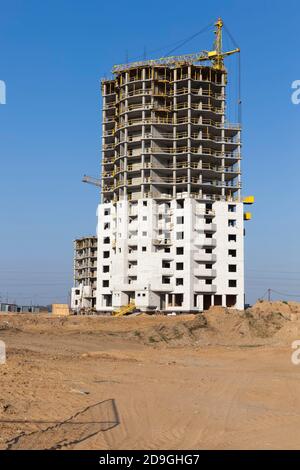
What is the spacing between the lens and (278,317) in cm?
5684

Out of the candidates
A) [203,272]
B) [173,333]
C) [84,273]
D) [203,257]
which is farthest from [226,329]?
[84,273]

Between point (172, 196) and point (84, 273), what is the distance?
145 feet

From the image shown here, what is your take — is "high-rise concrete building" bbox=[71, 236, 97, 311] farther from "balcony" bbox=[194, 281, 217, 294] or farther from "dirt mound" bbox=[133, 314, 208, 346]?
"dirt mound" bbox=[133, 314, 208, 346]

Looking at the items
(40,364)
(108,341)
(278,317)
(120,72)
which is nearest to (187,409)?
(40,364)

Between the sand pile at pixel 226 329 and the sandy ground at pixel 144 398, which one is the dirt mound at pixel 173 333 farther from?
the sandy ground at pixel 144 398

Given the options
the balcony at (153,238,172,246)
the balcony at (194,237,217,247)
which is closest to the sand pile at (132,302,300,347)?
the balcony at (194,237,217,247)

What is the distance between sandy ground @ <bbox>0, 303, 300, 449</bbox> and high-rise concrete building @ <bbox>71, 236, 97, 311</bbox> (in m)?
74.7

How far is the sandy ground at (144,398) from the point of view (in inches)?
460

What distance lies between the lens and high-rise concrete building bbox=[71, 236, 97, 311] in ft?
375

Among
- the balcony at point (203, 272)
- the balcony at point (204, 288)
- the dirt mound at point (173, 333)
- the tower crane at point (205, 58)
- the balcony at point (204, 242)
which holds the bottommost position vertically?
the dirt mound at point (173, 333)

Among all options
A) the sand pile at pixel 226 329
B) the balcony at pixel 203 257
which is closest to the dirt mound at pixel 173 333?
the sand pile at pixel 226 329

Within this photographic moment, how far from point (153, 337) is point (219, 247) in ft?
119

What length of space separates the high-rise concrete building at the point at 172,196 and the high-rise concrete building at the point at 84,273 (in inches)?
1043

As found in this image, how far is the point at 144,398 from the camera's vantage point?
17.0m
